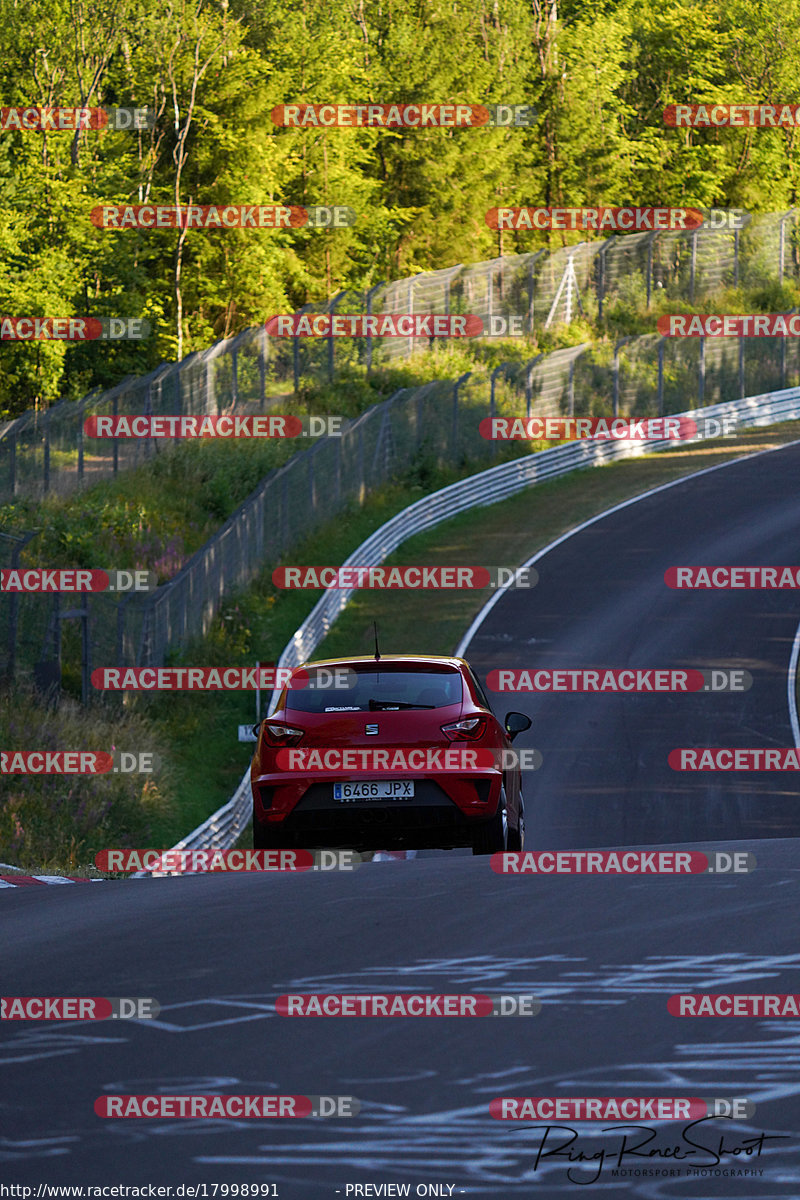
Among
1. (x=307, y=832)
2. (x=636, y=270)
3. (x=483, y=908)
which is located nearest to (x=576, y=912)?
(x=483, y=908)

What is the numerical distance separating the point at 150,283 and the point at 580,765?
106 ft

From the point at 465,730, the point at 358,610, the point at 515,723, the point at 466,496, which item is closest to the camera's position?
the point at 465,730

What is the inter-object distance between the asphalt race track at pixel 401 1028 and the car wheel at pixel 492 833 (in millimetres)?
219

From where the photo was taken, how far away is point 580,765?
2388cm

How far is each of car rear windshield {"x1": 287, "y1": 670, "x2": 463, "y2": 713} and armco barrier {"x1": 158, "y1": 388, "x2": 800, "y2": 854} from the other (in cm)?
803

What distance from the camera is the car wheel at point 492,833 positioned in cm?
1096

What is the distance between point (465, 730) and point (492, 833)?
0.83 meters

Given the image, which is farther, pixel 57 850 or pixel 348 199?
pixel 348 199

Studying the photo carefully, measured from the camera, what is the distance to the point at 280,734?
11000 millimetres

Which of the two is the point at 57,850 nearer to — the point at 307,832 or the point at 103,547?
the point at 307,832

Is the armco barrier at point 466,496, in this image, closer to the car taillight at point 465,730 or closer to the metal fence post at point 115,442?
the metal fence post at point 115,442

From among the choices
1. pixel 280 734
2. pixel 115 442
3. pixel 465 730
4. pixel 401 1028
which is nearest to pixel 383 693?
pixel 465 730

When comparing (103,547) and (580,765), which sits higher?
(103,547)

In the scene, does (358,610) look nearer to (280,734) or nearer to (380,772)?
(280,734)
